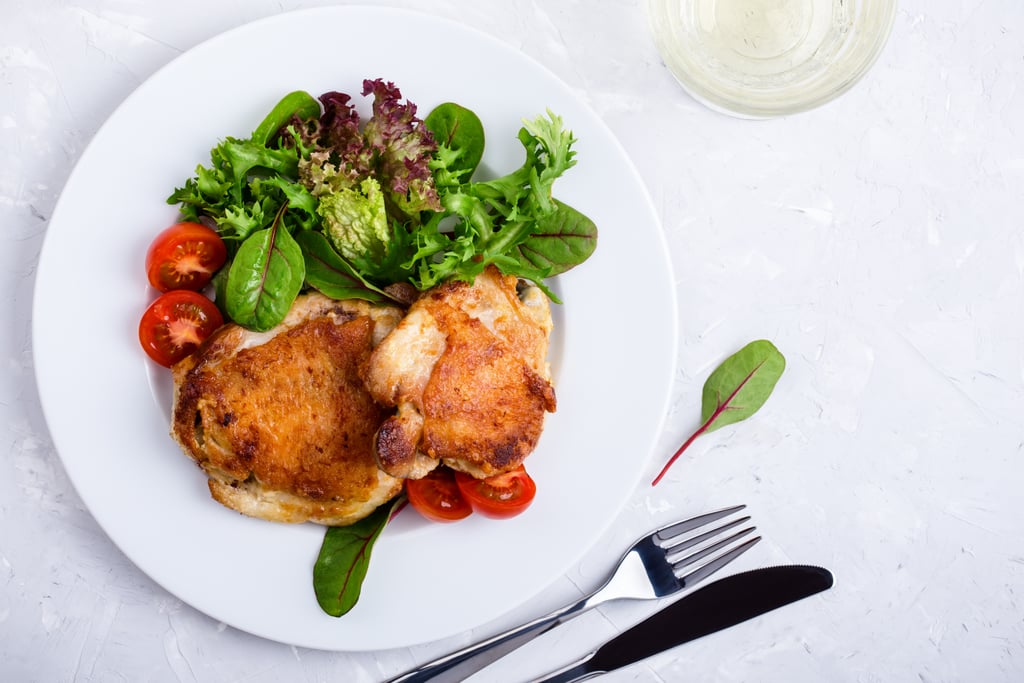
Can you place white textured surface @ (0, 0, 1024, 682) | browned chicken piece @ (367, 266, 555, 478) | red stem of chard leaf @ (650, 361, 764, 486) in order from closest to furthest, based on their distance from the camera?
browned chicken piece @ (367, 266, 555, 478) < white textured surface @ (0, 0, 1024, 682) < red stem of chard leaf @ (650, 361, 764, 486)

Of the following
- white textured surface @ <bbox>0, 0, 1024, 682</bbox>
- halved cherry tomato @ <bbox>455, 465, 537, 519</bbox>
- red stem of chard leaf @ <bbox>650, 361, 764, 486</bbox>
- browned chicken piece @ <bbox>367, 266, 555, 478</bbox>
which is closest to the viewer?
browned chicken piece @ <bbox>367, 266, 555, 478</bbox>

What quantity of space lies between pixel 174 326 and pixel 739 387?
198 cm

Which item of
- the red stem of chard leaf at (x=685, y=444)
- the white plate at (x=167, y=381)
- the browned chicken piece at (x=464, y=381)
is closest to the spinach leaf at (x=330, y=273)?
the browned chicken piece at (x=464, y=381)

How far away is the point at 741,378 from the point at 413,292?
1.27 metres

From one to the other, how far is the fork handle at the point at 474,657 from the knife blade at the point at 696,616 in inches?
8.0

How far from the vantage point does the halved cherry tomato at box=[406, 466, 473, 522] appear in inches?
100.0

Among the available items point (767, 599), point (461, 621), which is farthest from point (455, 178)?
point (767, 599)

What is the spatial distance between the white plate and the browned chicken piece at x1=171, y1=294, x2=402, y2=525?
0.61 feet

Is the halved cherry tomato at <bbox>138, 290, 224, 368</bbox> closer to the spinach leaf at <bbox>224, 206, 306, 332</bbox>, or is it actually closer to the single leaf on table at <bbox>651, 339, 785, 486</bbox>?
the spinach leaf at <bbox>224, 206, 306, 332</bbox>

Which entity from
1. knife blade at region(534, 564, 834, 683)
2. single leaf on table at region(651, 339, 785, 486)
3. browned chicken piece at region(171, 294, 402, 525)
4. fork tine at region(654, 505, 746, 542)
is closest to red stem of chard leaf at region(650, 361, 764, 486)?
single leaf on table at region(651, 339, 785, 486)

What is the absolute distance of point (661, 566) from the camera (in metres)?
2.93

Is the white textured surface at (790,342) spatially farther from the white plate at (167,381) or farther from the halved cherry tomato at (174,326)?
the halved cherry tomato at (174,326)

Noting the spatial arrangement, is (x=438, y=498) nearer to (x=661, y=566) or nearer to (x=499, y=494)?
(x=499, y=494)

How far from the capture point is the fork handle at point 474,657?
283 centimetres
